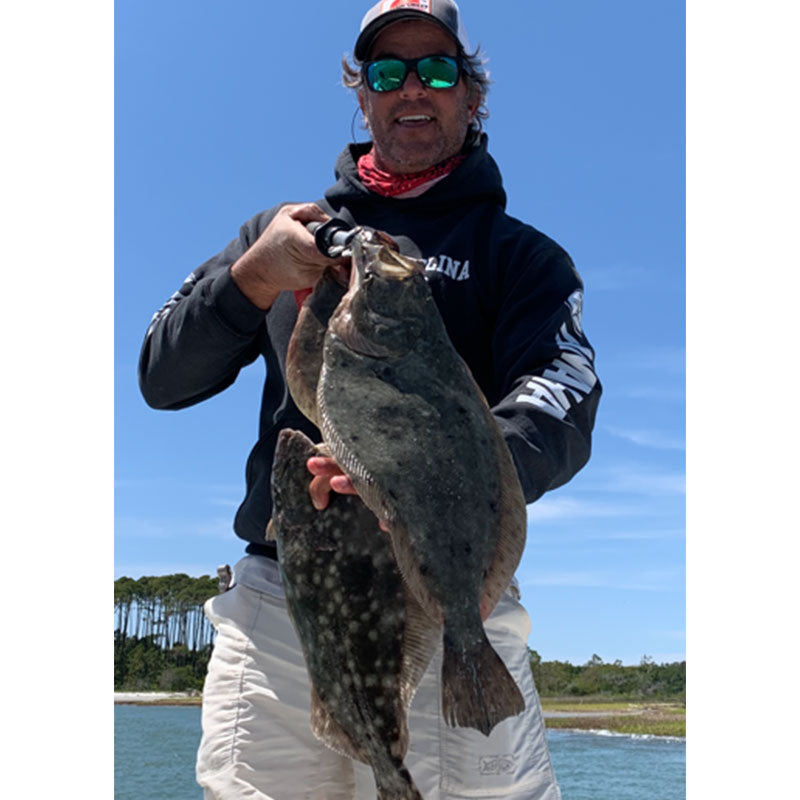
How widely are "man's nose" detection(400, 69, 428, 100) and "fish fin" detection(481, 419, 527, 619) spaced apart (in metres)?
1.66

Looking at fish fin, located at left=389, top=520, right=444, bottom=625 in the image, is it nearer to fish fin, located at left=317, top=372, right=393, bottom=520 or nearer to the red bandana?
fish fin, located at left=317, top=372, right=393, bottom=520

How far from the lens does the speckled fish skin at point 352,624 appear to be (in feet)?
7.52

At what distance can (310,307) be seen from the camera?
7.60ft

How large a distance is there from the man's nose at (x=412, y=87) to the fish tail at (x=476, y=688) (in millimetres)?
2055

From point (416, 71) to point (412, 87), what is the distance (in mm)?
57

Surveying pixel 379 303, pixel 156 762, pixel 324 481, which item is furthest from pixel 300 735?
pixel 156 762

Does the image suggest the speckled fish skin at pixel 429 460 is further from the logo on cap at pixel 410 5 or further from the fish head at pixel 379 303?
the logo on cap at pixel 410 5

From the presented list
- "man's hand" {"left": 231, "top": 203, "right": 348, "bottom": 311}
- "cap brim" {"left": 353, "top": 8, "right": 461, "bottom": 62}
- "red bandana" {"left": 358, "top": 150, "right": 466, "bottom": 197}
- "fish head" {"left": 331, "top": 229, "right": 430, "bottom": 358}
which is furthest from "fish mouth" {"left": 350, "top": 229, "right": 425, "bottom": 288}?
"cap brim" {"left": 353, "top": 8, "right": 461, "bottom": 62}

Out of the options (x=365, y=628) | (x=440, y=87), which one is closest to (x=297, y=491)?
(x=365, y=628)

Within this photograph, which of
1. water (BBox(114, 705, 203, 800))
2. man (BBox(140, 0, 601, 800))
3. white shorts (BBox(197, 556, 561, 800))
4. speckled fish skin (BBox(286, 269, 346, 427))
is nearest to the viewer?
speckled fish skin (BBox(286, 269, 346, 427))

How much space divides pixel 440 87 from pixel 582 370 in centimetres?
120

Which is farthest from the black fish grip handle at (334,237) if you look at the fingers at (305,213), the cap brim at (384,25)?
the cap brim at (384,25)

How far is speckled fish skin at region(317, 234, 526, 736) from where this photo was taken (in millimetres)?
1977

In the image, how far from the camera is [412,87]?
321cm
